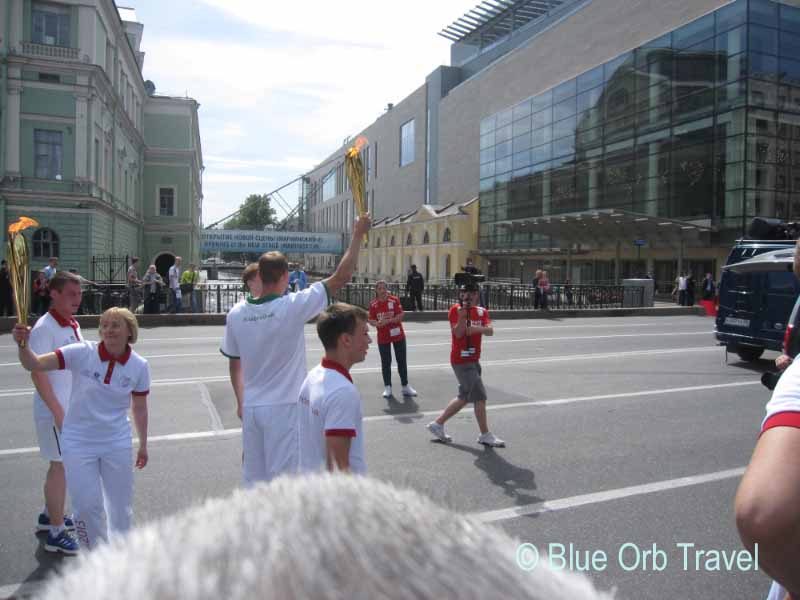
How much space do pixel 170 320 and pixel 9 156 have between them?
16.6 metres

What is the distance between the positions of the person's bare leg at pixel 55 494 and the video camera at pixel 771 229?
7.40 metres

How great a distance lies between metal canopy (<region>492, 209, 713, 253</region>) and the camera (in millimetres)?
31953

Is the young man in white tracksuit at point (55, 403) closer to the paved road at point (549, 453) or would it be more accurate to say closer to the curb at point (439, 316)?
the paved road at point (549, 453)

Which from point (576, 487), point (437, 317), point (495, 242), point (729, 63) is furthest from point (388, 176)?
point (576, 487)

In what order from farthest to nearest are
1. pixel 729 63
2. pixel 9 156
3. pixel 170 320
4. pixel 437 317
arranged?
pixel 729 63, pixel 9 156, pixel 437 317, pixel 170 320

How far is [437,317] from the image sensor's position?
2281 cm

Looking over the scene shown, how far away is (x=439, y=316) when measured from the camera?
22.8m

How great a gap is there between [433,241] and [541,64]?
55.4 ft

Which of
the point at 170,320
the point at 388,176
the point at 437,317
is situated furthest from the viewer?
the point at 388,176

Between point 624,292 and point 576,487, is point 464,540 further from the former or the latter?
point 624,292

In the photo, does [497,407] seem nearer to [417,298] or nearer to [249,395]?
[249,395]

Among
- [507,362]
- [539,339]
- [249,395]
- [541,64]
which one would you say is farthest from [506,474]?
[541,64]

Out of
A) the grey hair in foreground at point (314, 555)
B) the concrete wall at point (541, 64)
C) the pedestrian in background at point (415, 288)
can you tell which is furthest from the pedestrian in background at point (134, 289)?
the concrete wall at point (541, 64)

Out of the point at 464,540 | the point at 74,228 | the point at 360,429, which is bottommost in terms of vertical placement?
the point at 360,429
